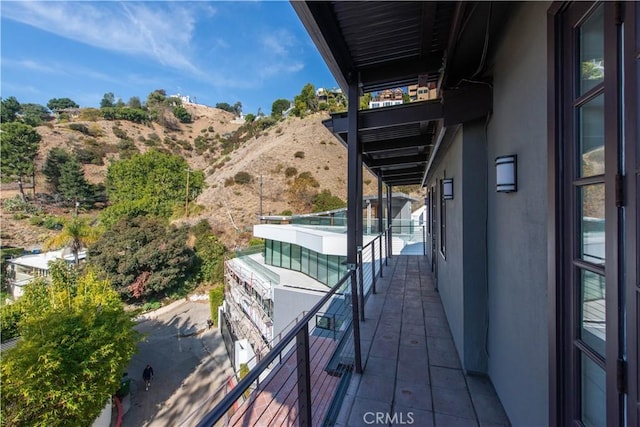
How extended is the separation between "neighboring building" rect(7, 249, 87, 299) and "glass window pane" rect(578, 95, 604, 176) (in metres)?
22.3

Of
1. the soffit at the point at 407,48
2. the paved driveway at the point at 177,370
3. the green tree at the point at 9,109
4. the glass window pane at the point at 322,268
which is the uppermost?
the green tree at the point at 9,109

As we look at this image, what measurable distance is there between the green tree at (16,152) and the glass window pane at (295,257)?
106ft

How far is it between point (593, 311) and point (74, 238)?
67.8ft

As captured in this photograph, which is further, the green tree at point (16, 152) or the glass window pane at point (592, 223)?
the green tree at point (16, 152)

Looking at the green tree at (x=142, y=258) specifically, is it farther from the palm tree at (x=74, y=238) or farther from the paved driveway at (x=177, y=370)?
the paved driveway at (x=177, y=370)

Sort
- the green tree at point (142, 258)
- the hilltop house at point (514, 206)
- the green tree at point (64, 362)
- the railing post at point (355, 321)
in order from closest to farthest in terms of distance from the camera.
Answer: the hilltop house at point (514, 206)
the railing post at point (355, 321)
the green tree at point (64, 362)
the green tree at point (142, 258)

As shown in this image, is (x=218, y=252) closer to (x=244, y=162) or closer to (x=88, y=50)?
(x=244, y=162)

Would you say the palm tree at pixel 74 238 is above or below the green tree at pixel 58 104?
below

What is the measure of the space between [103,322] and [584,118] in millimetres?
10642

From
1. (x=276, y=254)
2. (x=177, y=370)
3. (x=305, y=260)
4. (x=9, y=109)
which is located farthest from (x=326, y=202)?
(x=9, y=109)

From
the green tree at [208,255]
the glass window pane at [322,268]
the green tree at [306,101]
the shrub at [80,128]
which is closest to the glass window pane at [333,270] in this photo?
the glass window pane at [322,268]

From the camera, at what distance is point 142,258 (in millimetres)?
17219

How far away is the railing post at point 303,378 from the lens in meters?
1.44

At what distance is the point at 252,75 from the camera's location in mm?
31047
